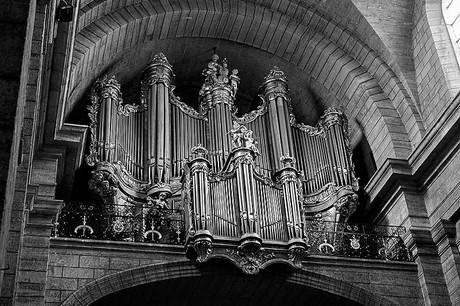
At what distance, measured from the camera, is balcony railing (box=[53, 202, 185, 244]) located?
11.1m

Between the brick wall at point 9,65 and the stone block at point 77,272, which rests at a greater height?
the stone block at point 77,272

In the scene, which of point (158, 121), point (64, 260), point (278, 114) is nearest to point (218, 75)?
point (278, 114)

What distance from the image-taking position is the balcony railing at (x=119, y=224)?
11094mm

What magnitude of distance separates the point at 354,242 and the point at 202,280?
2.39 m

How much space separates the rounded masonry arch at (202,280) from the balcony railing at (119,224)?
55 centimetres

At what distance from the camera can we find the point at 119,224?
11242 millimetres

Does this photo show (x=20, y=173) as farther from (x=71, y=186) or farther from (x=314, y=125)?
(x=314, y=125)

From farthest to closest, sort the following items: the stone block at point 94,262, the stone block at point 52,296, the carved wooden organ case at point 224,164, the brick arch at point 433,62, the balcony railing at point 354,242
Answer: the brick arch at point 433,62 < the balcony railing at point 354,242 < the carved wooden organ case at point 224,164 < the stone block at point 94,262 < the stone block at point 52,296

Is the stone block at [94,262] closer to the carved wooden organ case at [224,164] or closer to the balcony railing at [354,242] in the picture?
the carved wooden organ case at [224,164]

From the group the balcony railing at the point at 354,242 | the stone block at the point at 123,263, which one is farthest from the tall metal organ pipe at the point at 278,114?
the stone block at the point at 123,263

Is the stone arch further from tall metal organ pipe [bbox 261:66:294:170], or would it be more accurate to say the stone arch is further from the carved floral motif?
the carved floral motif

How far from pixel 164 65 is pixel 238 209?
366 cm

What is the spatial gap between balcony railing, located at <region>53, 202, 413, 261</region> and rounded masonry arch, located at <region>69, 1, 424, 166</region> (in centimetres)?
156

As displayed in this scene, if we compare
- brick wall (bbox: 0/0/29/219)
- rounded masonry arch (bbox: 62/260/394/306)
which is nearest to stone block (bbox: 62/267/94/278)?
rounded masonry arch (bbox: 62/260/394/306)
